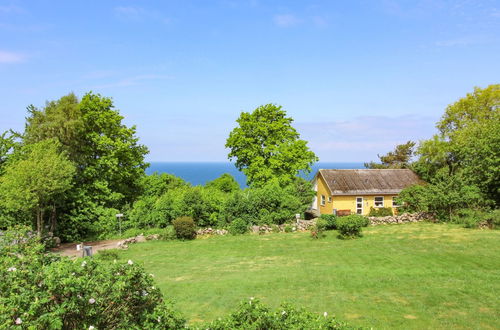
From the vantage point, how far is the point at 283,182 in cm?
3203

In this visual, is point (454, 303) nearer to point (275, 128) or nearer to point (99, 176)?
point (275, 128)

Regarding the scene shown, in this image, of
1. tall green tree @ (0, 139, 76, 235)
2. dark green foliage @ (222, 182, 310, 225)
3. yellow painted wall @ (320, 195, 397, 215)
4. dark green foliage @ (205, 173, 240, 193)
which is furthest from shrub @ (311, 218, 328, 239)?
dark green foliage @ (205, 173, 240, 193)

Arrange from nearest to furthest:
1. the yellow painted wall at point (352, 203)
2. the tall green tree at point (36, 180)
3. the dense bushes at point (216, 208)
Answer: the tall green tree at point (36, 180)
the dense bushes at point (216, 208)
the yellow painted wall at point (352, 203)

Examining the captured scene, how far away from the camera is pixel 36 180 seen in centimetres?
2033

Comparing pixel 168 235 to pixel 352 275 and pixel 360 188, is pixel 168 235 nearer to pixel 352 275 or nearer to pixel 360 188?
pixel 352 275

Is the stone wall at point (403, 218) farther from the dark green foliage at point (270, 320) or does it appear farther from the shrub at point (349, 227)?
the dark green foliage at point (270, 320)

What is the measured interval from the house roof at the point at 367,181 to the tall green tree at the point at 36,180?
2334 cm

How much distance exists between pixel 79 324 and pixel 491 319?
35.1 feet

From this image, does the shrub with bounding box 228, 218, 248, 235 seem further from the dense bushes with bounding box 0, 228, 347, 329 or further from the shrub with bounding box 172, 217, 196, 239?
the dense bushes with bounding box 0, 228, 347, 329

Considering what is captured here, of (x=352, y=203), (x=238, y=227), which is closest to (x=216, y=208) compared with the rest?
(x=238, y=227)

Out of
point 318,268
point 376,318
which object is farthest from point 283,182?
point 376,318

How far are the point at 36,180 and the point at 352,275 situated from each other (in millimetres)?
19714

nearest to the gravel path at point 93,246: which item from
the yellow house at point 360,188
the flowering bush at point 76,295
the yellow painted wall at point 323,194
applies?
the flowering bush at point 76,295

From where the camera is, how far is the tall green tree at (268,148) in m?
32.2
